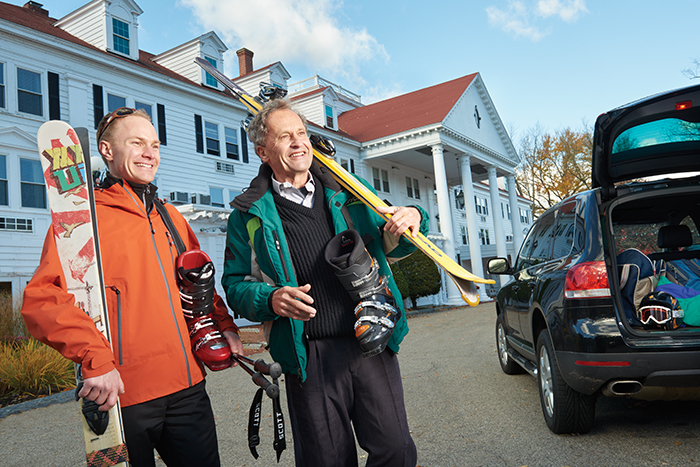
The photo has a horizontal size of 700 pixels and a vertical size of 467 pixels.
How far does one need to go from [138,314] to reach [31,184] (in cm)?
1359

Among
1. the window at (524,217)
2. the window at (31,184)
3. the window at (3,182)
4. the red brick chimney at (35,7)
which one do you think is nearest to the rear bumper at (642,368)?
the window at (3,182)

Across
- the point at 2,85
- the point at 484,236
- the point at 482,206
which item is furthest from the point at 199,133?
the point at 482,206

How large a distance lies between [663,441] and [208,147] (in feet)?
57.0

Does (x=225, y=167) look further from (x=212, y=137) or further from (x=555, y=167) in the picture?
(x=555, y=167)

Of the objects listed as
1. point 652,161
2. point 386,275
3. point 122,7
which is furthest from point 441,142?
point 386,275

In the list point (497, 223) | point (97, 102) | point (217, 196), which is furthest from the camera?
point (497, 223)

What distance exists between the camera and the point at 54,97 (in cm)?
1383

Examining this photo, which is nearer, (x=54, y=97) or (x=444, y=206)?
(x=54, y=97)

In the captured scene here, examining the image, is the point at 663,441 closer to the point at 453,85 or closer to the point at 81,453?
the point at 81,453

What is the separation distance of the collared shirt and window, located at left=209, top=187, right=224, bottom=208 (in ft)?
54.4

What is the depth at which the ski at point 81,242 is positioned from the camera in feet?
6.15

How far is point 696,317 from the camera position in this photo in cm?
350

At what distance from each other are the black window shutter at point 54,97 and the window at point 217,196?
5.69 metres

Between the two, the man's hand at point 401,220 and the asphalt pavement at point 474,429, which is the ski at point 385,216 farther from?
the asphalt pavement at point 474,429
